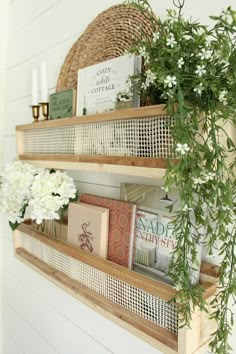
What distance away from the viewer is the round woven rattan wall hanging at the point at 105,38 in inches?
31.7

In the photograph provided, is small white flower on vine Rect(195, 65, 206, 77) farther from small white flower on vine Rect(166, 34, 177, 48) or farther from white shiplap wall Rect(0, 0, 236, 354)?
white shiplap wall Rect(0, 0, 236, 354)

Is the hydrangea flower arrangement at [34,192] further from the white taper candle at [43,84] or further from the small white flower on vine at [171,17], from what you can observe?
the small white flower on vine at [171,17]

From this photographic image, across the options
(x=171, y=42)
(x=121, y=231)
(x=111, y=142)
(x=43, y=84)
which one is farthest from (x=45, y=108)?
(x=171, y=42)

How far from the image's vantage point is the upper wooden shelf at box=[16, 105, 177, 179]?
1.91 ft

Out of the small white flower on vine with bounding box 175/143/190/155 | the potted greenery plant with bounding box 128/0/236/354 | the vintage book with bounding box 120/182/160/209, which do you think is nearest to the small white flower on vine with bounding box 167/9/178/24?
the potted greenery plant with bounding box 128/0/236/354

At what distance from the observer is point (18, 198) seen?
92 cm

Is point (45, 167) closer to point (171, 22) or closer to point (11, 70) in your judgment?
point (171, 22)

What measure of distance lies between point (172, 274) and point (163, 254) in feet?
0.55

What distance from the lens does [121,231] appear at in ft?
2.48

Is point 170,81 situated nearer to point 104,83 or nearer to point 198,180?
point 198,180

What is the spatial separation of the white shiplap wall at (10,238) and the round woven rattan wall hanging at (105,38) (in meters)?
0.07

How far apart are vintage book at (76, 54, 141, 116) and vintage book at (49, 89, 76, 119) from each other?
0.04m

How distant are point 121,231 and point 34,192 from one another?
302 mm

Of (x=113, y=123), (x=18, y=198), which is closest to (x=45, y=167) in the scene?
(x=18, y=198)
